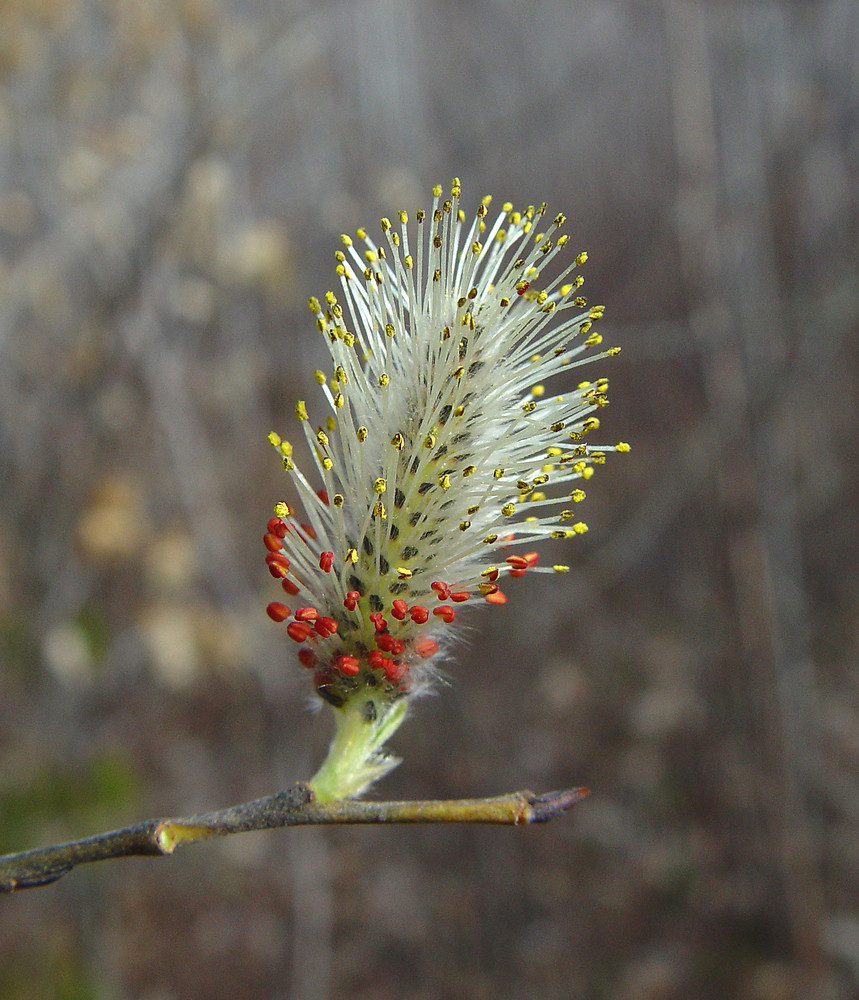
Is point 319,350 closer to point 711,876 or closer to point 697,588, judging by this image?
point 697,588

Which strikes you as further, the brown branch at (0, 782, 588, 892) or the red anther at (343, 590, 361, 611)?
the red anther at (343, 590, 361, 611)

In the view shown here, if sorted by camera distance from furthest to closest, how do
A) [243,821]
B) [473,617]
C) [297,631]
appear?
[473,617] < [297,631] < [243,821]

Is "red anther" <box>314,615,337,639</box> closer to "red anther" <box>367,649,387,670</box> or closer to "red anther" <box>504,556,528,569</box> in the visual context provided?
"red anther" <box>367,649,387,670</box>

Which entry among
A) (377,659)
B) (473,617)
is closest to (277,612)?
(377,659)

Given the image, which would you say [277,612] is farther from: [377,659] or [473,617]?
[473,617]

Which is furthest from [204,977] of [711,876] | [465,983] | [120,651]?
[711,876]

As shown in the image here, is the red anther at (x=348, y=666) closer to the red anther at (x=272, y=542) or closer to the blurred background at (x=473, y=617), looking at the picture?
the red anther at (x=272, y=542)

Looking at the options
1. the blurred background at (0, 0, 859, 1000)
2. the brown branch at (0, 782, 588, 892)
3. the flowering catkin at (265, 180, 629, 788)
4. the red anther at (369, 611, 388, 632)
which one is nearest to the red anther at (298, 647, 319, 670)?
the flowering catkin at (265, 180, 629, 788)
